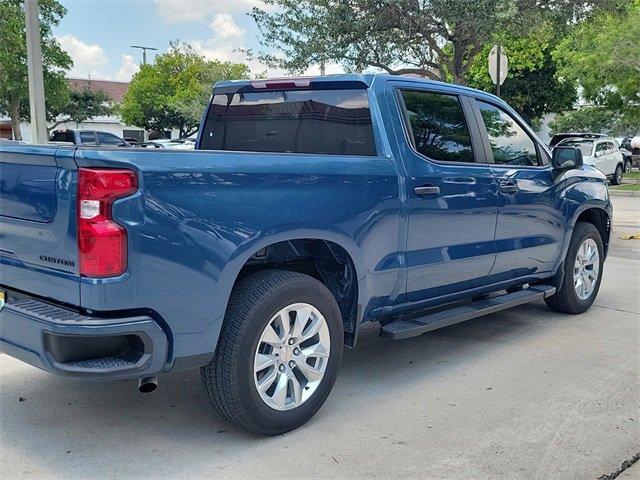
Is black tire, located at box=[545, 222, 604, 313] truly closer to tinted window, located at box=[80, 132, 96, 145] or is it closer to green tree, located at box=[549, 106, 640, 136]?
tinted window, located at box=[80, 132, 96, 145]

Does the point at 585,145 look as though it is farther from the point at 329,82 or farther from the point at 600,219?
the point at 329,82

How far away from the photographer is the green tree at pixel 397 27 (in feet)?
39.1

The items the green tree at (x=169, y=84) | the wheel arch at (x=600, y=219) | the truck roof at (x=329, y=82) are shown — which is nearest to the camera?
the truck roof at (x=329, y=82)

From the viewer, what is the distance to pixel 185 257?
3068 mm

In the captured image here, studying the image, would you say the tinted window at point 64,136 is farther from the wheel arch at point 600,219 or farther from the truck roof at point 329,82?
the wheel arch at point 600,219

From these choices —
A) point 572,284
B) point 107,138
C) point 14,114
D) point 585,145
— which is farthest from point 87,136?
point 572,284

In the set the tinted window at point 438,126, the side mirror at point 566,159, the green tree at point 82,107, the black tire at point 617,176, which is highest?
the green tree at point 82,107

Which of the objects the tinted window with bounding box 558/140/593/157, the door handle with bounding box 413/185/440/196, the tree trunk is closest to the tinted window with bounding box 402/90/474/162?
the door handle with bounding box 413/185/440/196

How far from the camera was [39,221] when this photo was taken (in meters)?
3.13

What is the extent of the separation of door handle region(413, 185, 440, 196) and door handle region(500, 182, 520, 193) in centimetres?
85

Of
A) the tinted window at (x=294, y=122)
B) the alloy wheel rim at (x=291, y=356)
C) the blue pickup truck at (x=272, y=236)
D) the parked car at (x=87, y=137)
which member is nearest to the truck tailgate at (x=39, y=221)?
the blue pickup truck at (x=272, y=236)

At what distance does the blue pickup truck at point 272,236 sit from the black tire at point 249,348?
0.03 ft

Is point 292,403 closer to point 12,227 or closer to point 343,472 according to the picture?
point 343,472

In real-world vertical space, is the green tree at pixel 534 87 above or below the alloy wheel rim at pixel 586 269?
above
